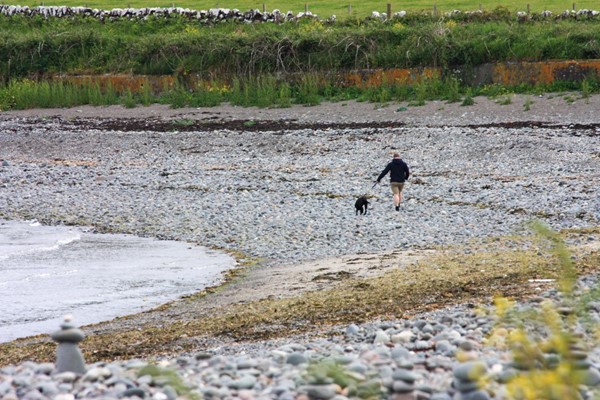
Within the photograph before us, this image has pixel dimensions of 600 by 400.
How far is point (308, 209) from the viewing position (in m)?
21.2

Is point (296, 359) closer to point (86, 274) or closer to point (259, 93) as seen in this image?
point (86, 274)

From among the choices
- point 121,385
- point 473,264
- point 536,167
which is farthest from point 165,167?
point 121,385

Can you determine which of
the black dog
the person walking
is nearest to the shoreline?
the black dog

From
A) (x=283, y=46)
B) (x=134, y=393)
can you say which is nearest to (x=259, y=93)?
(x=283, y=46)

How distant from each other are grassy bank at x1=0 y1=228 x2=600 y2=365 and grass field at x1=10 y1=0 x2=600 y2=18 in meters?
31.8

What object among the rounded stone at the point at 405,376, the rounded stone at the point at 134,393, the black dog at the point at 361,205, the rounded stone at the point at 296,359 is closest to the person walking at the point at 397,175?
the black dog at the point at 361,205

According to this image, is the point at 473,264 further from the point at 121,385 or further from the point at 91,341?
the point at 121,385

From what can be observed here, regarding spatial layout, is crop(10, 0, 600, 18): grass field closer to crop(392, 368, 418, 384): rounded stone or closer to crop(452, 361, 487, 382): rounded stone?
crop(392, 368, 418, 384): rounded stone

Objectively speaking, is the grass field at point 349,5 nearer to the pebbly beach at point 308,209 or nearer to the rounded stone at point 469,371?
the pebbly beach at point 308,209

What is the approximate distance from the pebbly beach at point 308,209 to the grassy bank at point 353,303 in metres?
0.16

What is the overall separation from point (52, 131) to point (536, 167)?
16899 mm

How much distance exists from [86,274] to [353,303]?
6.31m

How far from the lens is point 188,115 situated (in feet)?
121

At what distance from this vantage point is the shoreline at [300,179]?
1728cm
